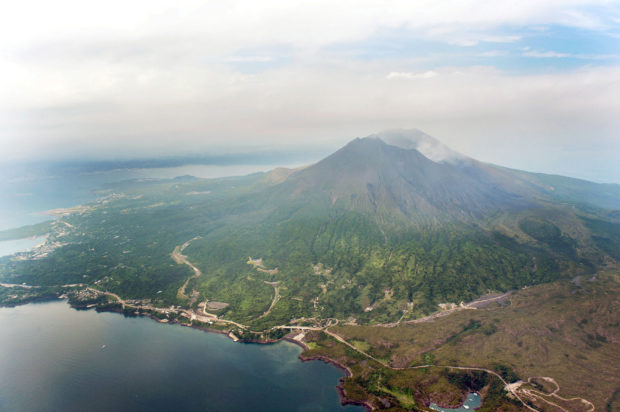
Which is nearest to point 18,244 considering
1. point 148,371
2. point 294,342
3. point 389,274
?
point 148,371

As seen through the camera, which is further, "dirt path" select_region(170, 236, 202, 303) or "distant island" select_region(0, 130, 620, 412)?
"dirt path" select_region(170, 236, 202, 303)

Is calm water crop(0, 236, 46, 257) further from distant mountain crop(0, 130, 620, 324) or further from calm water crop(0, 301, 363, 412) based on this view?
calm water crop(0, 301, 363, 412)

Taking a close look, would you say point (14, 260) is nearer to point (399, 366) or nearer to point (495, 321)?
point (399, 366)

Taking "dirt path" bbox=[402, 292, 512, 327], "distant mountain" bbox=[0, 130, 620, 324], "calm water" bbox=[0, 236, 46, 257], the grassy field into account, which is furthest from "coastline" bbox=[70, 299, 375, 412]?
"calm water" bbox=[0, 236, 46, 257]

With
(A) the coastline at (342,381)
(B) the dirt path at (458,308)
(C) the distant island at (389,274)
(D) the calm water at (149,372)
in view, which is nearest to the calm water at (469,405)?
(C) the distant island at (389,274)

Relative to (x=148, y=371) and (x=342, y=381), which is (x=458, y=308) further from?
(x=148, y=371)

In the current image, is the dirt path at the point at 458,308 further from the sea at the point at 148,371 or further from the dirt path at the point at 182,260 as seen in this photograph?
the dirt path at the point at 182,260

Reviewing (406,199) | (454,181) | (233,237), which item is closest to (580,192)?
(454,181)

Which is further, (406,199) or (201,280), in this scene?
(406,199)
